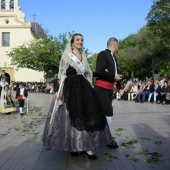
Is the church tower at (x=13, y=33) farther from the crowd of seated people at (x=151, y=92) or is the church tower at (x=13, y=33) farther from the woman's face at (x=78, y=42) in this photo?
the woman's face at (x=78, y=42)

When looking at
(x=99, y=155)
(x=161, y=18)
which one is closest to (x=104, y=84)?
(x=99, y=155)

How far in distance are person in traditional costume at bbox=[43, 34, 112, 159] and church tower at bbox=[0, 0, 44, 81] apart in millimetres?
48155

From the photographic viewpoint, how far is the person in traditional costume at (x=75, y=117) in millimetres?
4781

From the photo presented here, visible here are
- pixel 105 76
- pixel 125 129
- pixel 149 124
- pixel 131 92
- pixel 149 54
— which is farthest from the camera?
pixel 149 54

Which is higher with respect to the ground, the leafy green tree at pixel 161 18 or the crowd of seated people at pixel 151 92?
the leafy green tree at pixel 161 18

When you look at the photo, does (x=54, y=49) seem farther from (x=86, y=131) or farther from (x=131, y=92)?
(x=86, y=131)

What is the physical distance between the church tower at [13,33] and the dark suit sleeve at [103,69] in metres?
47.8

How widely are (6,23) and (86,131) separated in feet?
168

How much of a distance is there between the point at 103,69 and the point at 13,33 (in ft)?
162

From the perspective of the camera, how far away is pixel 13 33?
52.8 meters

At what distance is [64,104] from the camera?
501cm

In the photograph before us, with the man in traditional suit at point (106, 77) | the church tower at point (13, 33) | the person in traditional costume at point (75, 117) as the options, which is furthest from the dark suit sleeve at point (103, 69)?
the church tower at point (13, 33)

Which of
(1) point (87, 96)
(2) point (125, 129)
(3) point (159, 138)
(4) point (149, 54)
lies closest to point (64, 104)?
(1) point (87, 96)

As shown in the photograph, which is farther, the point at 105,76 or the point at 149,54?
the point at 149,54
